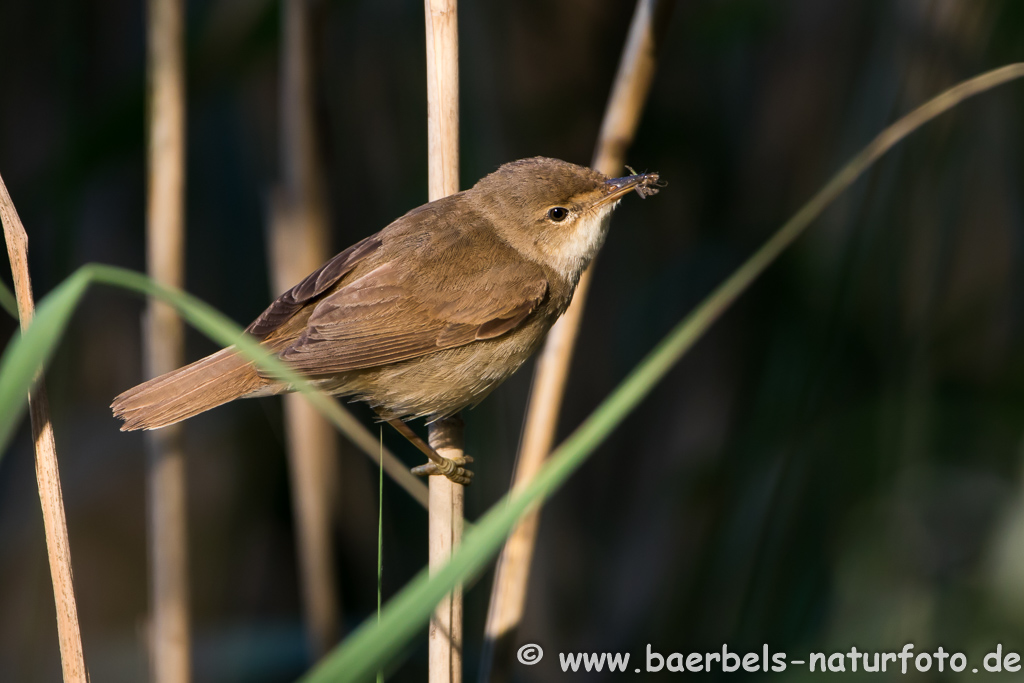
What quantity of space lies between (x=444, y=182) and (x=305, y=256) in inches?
27.6

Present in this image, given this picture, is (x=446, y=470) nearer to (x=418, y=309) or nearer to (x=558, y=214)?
(x=418, y=309)

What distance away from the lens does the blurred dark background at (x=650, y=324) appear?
2.48 meters

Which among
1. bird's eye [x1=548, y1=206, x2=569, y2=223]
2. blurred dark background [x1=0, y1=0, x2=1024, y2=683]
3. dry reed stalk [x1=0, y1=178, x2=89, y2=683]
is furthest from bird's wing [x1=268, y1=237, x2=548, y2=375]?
dry reed stalk [x1=0, y1=178, x2=89, y2=683]

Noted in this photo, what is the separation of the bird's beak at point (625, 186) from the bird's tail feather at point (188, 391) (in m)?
1.01

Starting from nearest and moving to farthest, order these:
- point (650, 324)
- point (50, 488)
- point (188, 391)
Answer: point (50, 488)
point (188, 391)
point (650, 324)

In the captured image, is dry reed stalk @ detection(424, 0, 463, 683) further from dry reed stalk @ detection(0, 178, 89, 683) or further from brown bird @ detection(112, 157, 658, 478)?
dry reed stalk @ detection(0, 178, 89, 683)

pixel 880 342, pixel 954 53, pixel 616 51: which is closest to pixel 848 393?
pixel 880 342

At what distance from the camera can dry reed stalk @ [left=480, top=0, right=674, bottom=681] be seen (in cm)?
193

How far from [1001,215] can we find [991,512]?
43.8 inches

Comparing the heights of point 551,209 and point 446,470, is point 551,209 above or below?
above

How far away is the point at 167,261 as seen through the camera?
230cm

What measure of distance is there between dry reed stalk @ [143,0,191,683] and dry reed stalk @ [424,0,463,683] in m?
0.75

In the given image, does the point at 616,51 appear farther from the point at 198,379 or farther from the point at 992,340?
the point at 198,379

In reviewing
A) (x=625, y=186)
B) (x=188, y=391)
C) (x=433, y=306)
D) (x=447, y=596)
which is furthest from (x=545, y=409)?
(x=188, y=391)
